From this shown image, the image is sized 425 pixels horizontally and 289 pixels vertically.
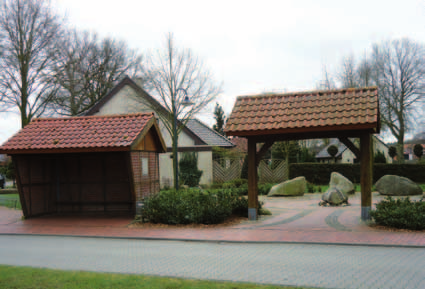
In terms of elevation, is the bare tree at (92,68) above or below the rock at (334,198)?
above

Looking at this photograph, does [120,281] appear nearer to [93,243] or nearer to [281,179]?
[93,243]

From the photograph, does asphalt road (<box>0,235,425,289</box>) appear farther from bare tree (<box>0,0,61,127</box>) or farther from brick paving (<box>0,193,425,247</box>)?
bare tree (<box>0,0,61,127</box>)

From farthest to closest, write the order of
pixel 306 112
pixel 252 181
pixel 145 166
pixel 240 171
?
1. pixel 240 171
2. pixel 145 166
3. pixel 252 181
4. pixel 306 112

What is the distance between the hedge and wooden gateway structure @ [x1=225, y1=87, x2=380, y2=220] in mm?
16863

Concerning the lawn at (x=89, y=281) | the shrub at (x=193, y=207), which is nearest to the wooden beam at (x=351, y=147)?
the shrub at (x=193, y=207)

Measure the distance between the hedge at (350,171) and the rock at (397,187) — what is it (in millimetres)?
8035

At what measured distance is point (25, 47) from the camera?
88.9 feet

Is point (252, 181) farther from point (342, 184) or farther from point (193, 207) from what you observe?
point (342, 184)

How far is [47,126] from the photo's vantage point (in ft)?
53.9

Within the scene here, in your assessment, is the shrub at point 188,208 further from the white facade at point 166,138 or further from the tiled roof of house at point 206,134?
the tiled roof of house at point 206,134

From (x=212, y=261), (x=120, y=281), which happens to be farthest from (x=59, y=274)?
(x=212, y=261)

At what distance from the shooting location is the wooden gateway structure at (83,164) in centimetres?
1478

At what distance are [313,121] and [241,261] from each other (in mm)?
5457

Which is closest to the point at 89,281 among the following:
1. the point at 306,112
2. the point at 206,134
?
the point at 306,112
